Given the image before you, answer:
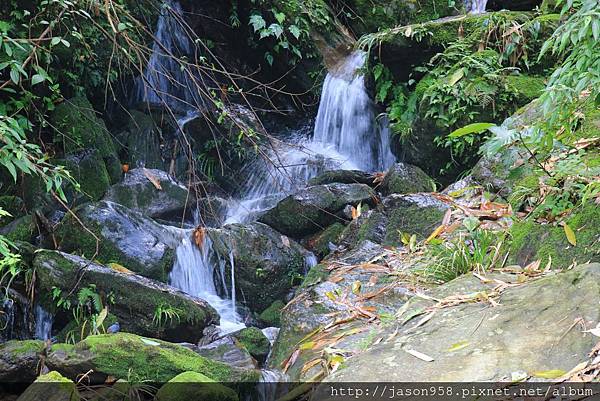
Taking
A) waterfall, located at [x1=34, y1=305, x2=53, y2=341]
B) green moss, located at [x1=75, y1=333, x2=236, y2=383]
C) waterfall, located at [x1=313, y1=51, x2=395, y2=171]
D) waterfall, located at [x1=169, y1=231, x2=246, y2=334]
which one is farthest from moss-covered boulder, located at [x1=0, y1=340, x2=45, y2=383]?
waterfall, located at [x1=313, y1=51, x2=395, y2=171]

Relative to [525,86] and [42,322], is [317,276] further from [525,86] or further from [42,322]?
[525,86]

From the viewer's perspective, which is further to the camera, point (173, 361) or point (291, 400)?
point (173, 361)

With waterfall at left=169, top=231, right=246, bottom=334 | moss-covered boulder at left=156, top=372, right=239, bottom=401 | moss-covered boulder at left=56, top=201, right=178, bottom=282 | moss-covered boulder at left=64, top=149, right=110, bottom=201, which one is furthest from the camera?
moss-covered boulder at left=64, top=149, right=110, bottom=201

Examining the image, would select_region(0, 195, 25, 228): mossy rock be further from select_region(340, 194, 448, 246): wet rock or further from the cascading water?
select_region(340, 194, 448, 246): wet rock

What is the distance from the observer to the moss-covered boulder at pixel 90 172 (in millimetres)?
7922

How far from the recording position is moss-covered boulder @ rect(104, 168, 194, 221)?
8.09 meters

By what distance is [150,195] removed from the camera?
8.24 meters

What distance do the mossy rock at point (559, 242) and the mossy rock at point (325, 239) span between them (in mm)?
3447

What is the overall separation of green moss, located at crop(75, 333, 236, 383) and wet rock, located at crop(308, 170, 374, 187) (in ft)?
16.1

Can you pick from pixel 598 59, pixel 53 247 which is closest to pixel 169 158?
pixel 53 247

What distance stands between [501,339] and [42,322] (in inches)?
182

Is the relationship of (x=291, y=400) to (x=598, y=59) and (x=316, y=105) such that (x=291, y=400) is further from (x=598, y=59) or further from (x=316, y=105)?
(x=316, y=105)

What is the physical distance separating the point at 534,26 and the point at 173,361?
6953mm

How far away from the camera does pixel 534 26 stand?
8266mm
